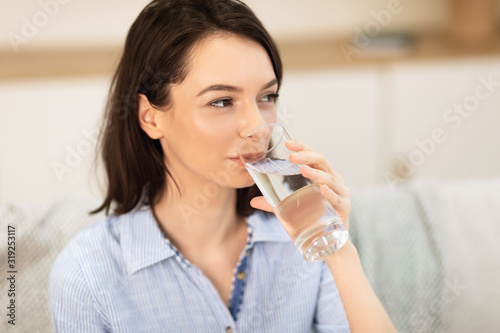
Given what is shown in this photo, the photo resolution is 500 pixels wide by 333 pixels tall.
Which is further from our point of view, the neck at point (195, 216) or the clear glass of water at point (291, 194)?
the neck at point (195, 216)

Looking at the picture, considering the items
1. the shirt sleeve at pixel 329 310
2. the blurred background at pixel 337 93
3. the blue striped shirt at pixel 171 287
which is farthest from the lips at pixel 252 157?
the blurred background at pixel 337 93

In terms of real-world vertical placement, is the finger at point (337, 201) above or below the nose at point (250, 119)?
below

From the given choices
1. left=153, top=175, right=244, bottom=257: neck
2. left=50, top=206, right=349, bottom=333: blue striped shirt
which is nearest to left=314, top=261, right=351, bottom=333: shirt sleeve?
left=50, top=206, right=349, bottom=333: blue striped shirt

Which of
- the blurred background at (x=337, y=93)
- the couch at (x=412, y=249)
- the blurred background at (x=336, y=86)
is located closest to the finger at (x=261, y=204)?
the couch at (x=412, y=249)

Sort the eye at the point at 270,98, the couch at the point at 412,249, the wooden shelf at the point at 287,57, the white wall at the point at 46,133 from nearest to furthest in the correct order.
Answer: the eye at the point at 270,98, the couch at the point at 412,249, the white wall at the point at 46,133, the wooden shelf at the point at 287,57

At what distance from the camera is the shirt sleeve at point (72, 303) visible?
125 centimetres

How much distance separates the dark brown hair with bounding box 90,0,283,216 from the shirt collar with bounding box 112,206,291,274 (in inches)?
1.2

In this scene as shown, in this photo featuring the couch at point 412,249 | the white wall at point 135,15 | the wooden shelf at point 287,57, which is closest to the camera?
the couch at point 412,249

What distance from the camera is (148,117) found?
1360 millimetres

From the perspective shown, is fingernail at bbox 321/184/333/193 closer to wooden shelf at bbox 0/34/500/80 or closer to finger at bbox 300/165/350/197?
finger at bbox 300/165/350/197

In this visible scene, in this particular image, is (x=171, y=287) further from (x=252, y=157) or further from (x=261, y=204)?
(x=252, y=157)

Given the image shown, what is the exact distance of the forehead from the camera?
1224 mm

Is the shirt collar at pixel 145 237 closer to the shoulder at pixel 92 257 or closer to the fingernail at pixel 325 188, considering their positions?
the shoulder at pixel 92 257

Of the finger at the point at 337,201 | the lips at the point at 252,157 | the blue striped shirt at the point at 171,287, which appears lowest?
the blue striped shirt at the point at 171,287
